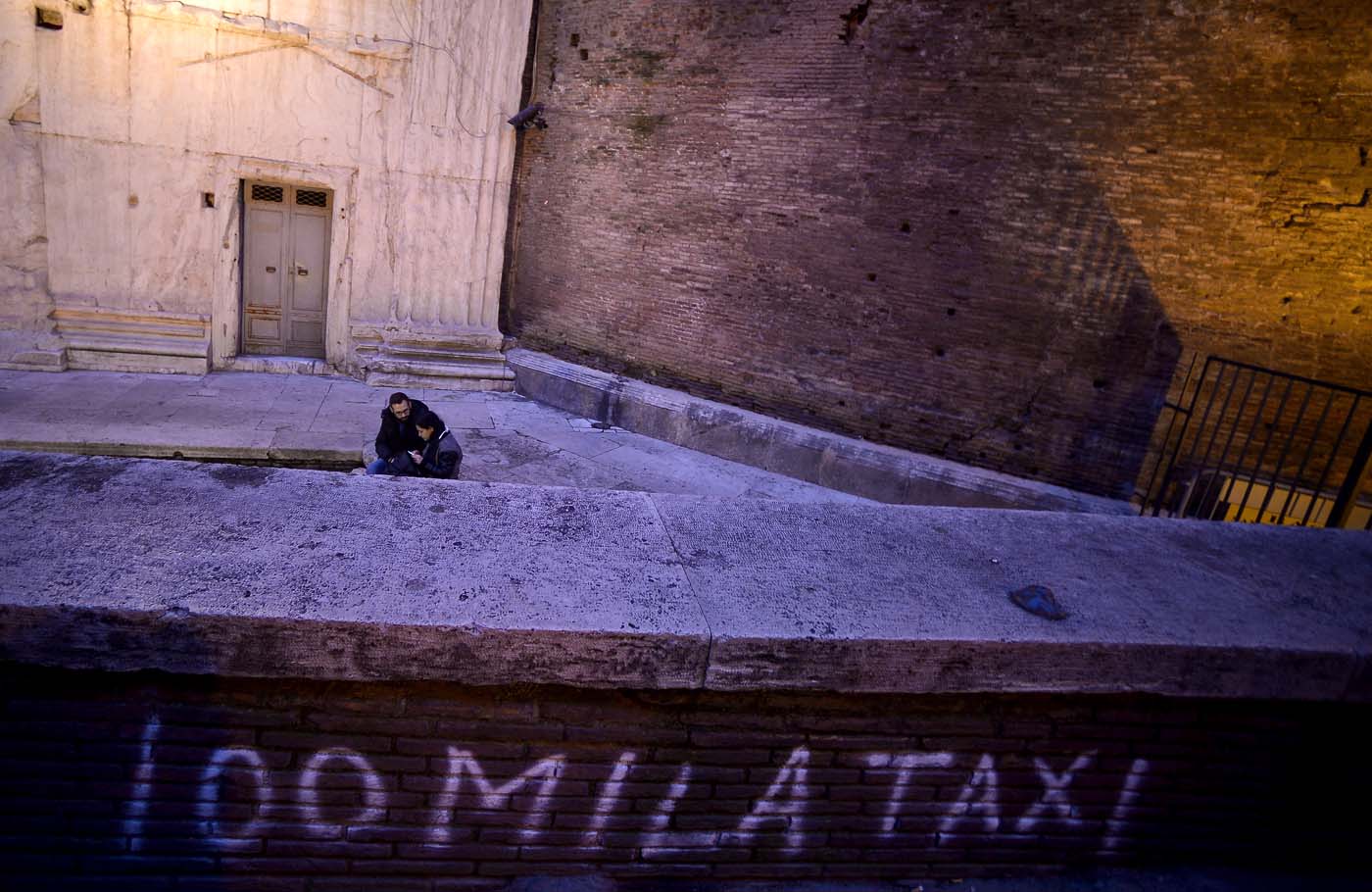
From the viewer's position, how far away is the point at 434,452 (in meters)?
5.94

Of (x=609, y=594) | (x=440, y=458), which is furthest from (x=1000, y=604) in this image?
(x=440, y=458)

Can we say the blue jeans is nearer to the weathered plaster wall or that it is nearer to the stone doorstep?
the stone doorstep

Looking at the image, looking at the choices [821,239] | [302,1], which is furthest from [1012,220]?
[302,1]

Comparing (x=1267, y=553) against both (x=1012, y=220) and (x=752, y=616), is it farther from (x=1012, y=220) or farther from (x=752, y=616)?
(x=1012, y=220)

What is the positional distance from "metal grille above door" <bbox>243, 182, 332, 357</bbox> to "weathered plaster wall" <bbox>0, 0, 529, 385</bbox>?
0.28m

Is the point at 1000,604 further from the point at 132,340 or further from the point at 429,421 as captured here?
the point at 132,340

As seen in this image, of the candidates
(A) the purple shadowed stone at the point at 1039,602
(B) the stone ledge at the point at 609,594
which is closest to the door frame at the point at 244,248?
(B) the stone ledge at the point at 609,594

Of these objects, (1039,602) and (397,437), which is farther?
(397,437)

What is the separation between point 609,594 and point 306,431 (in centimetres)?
689

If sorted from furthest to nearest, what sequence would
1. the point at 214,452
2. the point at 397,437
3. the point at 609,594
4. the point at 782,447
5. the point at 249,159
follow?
1. the point at 249,159
2. the point at 782,447
3. the point at 214,452
4. the point at 397,437
5. the point at 609,594

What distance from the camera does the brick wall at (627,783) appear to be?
75.9 inches

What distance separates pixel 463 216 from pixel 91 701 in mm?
9402

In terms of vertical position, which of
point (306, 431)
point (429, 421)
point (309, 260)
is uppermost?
point (309, 260)

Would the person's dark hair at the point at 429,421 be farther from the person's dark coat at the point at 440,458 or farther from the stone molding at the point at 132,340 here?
the stone molding at the point at 132,340
